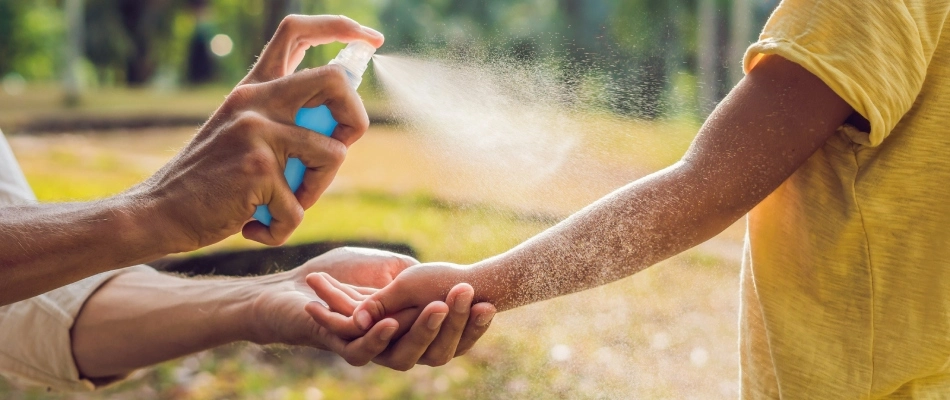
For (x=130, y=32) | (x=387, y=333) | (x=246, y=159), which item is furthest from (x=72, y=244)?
(x=130, y=32)

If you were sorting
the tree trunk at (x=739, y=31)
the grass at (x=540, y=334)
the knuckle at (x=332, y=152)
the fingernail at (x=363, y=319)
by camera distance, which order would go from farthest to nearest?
the tree trunk at (x=739, y=31) → the grass at (x=540, y=334) → the fingernail at (x=363, y=319) → the knuckle at (x=332, y=152)

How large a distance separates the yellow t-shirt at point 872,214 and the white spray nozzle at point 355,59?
73 cm

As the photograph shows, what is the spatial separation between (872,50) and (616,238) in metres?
0.52

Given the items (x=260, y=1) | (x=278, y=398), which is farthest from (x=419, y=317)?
(x=260, y=1)

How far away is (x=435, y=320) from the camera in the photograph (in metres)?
1.67

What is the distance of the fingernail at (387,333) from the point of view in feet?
5.57

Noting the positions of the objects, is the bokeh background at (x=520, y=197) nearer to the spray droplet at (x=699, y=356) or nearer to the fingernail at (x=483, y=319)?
the spray droplet at (x=699, y=356)

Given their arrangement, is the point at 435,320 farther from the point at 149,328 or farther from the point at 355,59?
the point at 149,328

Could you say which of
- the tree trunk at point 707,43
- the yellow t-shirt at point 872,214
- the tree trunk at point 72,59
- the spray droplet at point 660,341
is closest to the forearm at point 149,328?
the yellow t-shirt at point 872,214

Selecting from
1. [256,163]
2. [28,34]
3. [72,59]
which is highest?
[256,163]

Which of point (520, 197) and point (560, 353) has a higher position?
point (520, 197)

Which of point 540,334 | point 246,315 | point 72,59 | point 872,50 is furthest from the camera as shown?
point 72,59

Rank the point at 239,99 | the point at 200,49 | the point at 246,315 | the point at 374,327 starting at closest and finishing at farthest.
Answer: the point at 239,99 < the point at 374,327 < the point at 246,315 < the point at 200,49

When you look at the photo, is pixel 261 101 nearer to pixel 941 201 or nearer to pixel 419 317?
pixel 419 317
